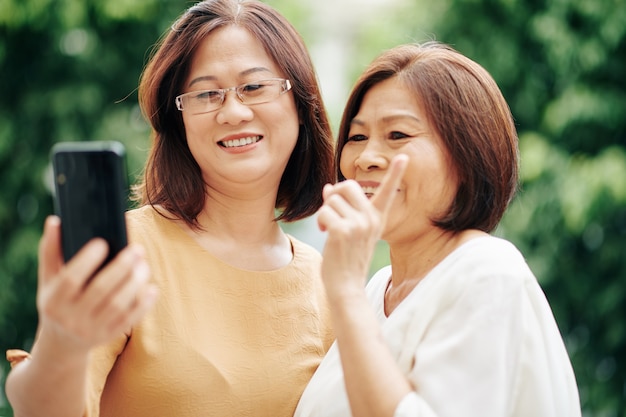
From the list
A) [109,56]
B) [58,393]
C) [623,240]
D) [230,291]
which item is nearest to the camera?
[58,393]

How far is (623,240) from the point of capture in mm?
4816

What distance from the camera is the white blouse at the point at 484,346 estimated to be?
1.50m

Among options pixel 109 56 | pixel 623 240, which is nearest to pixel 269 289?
pixel 623 240

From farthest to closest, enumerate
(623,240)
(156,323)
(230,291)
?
(623,240) < (230,291) < (156,323)

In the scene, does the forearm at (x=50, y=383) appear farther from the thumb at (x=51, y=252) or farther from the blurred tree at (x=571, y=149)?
the blurred tree at (x=571, y=149)

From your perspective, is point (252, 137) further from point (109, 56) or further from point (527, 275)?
point (109, 56)

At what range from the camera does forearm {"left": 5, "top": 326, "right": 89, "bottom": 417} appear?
4.15ft

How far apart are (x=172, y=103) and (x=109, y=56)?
3.49 meters

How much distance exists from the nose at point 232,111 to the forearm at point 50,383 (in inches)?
31.6

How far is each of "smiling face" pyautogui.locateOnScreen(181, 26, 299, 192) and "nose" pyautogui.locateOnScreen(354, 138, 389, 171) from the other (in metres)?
0.33

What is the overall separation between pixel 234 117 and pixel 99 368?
0.69m

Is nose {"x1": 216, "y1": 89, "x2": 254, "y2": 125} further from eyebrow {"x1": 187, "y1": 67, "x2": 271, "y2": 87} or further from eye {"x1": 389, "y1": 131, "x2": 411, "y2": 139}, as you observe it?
eye {"x1": 389, "y1": 131, "x2": 411, "y2": 139}

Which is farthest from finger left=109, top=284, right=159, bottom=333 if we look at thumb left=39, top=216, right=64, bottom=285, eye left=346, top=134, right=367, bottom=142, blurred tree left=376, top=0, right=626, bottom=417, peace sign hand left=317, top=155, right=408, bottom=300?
blurred tree left=376, top=0, right=626, bottom=417

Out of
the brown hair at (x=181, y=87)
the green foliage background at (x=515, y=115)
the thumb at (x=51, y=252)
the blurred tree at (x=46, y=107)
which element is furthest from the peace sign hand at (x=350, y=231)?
the blurred tree at (x=46, y=107)
